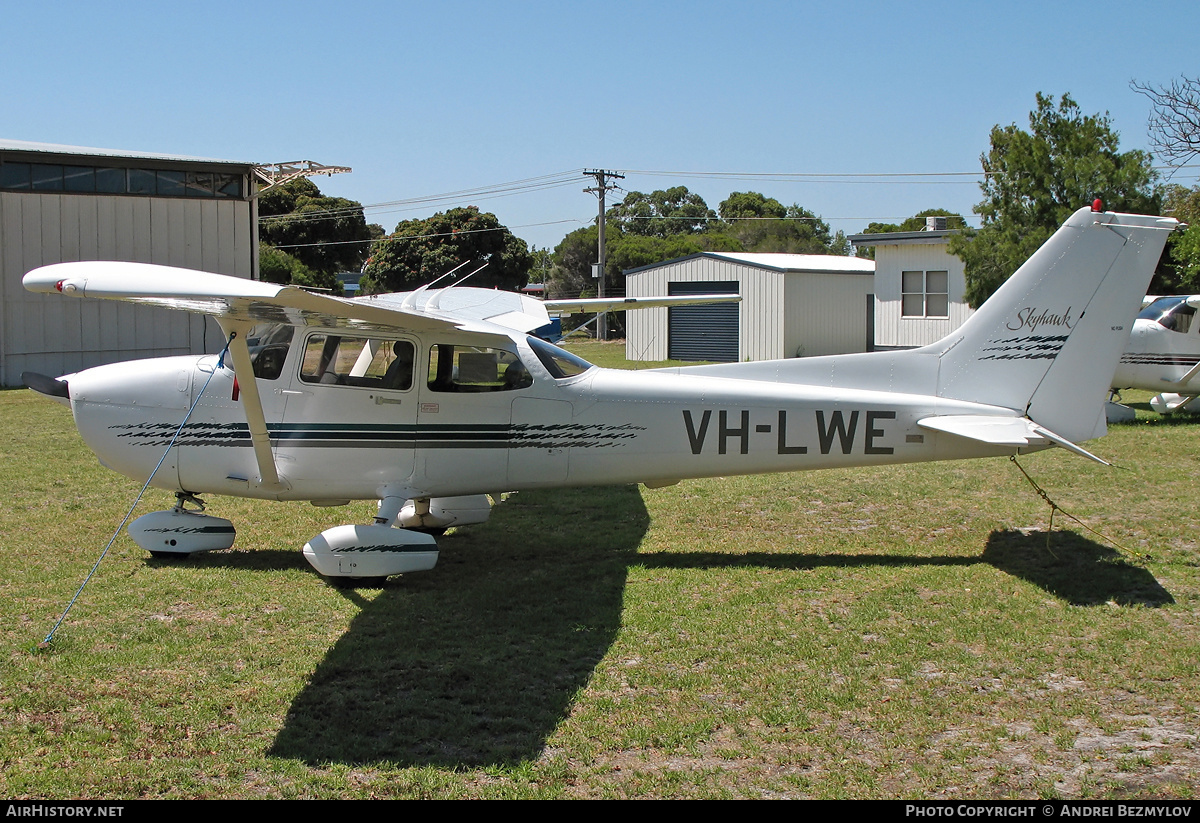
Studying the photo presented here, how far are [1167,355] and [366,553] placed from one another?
520 inches

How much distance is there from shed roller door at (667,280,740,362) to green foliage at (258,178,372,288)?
3181 centimetres

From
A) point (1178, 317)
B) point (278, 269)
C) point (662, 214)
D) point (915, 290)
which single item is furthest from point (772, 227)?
point (1178, 317)

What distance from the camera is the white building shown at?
25734 millimetres

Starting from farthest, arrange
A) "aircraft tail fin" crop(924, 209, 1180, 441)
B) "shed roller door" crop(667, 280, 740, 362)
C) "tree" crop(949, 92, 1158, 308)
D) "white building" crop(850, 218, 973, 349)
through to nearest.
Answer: "shed roller door" crop(667, 280, 740, 362), "white building" crop(850, 218, 973, 349), "tree" crop(949, 92, 1158, 308), "aircraft tail fin" crop(924, 209, 1180, 441)

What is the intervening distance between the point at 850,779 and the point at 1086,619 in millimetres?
2852

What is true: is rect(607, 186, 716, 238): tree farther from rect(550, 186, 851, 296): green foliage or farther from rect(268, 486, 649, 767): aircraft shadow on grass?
rect(268, 486, 649, 767): aircraft shadow on grass

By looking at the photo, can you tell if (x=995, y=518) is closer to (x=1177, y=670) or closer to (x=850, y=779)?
(x=1177, y=670)

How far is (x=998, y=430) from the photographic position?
6.72 metres

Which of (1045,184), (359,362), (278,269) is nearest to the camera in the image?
(359,362)

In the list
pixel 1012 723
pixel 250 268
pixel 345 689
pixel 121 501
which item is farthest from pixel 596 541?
pixel 250 268

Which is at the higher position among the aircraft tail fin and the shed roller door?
the shed roller door

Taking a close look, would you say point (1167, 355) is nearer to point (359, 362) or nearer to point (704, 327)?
point (359, 362)

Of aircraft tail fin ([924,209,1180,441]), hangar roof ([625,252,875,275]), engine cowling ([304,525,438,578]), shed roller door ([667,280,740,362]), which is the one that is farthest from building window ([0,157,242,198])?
aircraft tail fin ([924,209,1180,441])

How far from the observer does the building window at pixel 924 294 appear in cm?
2603
